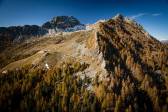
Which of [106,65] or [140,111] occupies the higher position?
[106,65]

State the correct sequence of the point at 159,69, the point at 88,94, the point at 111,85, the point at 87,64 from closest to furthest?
the point at 88,94
the point at 111,85
the point at 87,64
the point at 159,69

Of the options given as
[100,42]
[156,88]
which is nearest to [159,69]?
[156,88]

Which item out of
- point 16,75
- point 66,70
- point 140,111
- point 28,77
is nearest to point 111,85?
point 140,111

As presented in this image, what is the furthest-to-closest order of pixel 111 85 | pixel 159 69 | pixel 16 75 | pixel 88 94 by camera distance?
pixel 159 69
pixel 16 75
pixel 111 85
pixel 88 94

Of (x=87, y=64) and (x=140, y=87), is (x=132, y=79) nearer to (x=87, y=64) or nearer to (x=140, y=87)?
(x=140, y=87)

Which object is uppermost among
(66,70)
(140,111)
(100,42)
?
(100,42)

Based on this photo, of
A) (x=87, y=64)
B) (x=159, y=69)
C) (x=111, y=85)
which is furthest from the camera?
(x=159, y=69)

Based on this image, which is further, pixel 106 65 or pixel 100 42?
pixel 100 42

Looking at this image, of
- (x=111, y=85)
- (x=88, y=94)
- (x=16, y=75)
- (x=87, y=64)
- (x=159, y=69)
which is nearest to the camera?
(x=88, y=94)

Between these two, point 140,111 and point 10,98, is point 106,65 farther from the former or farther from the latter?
point 10,98
